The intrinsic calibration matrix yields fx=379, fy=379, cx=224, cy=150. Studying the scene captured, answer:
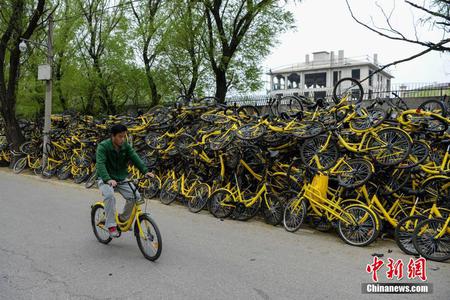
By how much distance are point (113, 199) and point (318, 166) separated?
11.8 feet

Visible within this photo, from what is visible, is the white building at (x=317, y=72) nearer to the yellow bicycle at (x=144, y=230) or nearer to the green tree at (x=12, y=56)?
the green tree at (x=12, y=56)

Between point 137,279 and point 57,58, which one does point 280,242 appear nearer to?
point 137,279

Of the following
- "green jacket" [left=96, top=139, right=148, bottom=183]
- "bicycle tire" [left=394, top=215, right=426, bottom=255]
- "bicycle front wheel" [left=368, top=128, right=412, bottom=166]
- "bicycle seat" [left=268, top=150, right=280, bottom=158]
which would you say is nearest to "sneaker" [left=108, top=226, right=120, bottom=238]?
"green jacket" [left=96, top=139, right=148, bottom=183]

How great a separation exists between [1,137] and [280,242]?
51.6 feet

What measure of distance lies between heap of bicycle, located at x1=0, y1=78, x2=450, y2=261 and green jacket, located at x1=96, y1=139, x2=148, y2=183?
2707 millimetres

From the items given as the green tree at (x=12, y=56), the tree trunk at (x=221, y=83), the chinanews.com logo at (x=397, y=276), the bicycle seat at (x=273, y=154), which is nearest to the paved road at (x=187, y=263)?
the chinanews.com logo at (x=397, y=276)

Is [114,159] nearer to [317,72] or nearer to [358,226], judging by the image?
[358,226]

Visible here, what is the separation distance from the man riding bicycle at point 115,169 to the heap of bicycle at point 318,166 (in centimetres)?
272

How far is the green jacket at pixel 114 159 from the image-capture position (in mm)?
5164

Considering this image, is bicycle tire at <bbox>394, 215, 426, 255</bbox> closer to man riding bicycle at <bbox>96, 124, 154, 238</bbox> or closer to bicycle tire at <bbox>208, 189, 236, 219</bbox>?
bicycle tire at <bbox>208, 189, 236, 219</bbox>

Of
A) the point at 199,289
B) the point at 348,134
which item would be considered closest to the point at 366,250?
the point at 348,134

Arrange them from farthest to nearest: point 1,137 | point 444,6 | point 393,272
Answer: point 1,137 < point 393,272 < point 444,6

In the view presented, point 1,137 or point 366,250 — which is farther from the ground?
point 1,137

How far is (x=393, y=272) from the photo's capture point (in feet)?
15.8
